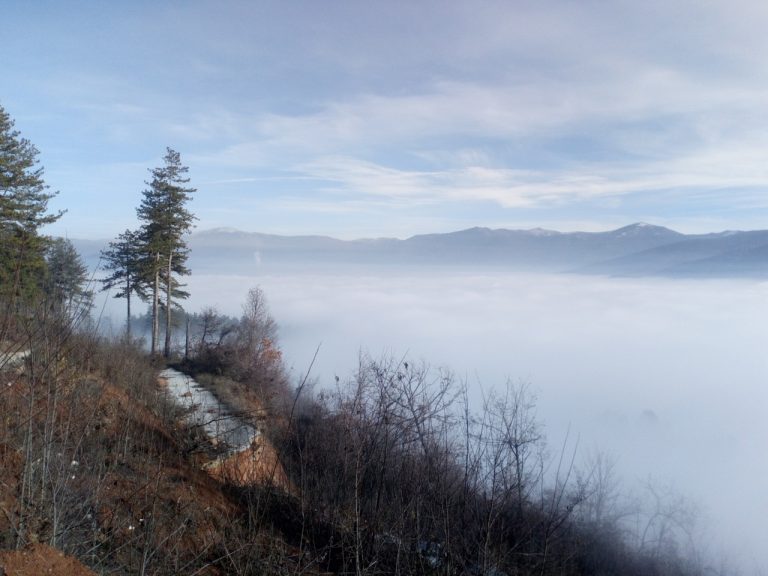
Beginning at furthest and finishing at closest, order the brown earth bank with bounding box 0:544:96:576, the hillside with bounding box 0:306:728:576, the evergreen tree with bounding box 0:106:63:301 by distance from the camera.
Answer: the evergreen tree with bounding box 0:106:63:301, the hillside with bounding box 0:306:728:576, the brown earth bank with bounding box 0:544:96:576

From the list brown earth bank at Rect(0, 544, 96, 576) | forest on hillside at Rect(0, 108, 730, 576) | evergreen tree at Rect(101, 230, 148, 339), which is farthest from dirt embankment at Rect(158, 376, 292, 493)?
evergreen tree at Rect(101, 230, 148, 339)

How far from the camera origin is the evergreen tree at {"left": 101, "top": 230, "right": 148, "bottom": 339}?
3161 cm

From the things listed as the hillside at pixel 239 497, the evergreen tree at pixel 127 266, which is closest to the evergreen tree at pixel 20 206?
the evergreen tree at pixel 127 266

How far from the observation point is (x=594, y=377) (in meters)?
192

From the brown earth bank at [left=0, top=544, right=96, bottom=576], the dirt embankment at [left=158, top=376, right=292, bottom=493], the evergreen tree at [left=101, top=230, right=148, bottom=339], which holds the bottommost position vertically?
the dirt embankment at [left=158, top=376, right=292, bottom=493]

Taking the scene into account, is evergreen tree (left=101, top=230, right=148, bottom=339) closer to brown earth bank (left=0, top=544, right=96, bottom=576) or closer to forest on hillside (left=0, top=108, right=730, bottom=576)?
forest on hillside (left=0, top=108, right=730, bottom=576)

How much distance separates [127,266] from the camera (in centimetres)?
3231

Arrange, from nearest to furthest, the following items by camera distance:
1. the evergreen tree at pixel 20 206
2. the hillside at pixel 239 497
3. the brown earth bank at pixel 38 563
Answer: the brown earth bank at pixel 38 563 < the hillside at pixel 239 497 < the evergreen tree at pixel 20 206

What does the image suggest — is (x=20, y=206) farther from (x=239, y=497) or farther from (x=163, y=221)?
(x=239, y=497)

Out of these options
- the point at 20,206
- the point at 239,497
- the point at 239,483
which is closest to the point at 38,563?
the point at 239,483

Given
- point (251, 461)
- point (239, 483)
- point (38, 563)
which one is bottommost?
point (251, 461)

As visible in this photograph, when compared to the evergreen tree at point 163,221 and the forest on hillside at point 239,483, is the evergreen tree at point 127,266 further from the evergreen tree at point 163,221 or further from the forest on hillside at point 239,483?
the forest on hillside at point 239,483

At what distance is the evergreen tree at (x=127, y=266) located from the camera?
104ft

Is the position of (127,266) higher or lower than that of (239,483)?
higher
